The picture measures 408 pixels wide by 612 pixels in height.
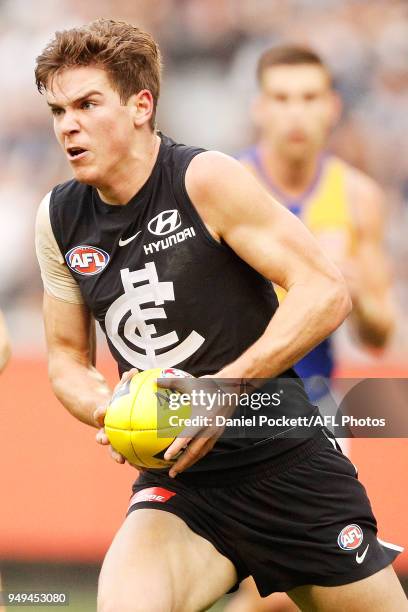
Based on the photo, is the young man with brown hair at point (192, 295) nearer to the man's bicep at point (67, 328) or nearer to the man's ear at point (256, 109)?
the man's bicep at point (67, 328)

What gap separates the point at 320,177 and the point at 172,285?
282cm

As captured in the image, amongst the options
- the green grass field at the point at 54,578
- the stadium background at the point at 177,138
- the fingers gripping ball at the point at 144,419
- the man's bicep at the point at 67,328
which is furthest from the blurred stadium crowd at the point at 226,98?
the fingers gripping ball at the point at 144,419

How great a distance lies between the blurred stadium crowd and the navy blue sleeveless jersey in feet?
8.14

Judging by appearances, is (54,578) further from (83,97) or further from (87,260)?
(83,97)

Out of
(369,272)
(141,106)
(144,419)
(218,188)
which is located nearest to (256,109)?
(369,272)

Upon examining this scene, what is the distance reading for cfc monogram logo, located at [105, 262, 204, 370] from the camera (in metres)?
3.26

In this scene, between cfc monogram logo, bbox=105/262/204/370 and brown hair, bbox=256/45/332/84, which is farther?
brown hair, bbox=256/45/332/84

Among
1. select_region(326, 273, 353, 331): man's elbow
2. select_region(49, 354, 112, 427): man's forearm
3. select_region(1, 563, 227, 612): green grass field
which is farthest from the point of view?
select_region(1, 563, 227, 612): green grass field

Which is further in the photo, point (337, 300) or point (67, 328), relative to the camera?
point (67, 328)

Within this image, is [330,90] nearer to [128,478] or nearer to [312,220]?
[312,220]

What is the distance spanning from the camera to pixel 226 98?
5879mm

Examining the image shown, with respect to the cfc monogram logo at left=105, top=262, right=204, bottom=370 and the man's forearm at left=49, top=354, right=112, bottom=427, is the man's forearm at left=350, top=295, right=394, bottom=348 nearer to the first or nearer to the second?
the man's forearm at left=49, top=354, right=112, bottom=427

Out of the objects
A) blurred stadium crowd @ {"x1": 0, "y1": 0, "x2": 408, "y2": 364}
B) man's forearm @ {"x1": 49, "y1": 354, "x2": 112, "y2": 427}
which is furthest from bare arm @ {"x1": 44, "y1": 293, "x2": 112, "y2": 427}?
blurred stadium crowd @ {"x1": 0, "y1": 0, "x2": 408, "y2": 364}

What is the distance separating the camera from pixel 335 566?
3.24 metres
